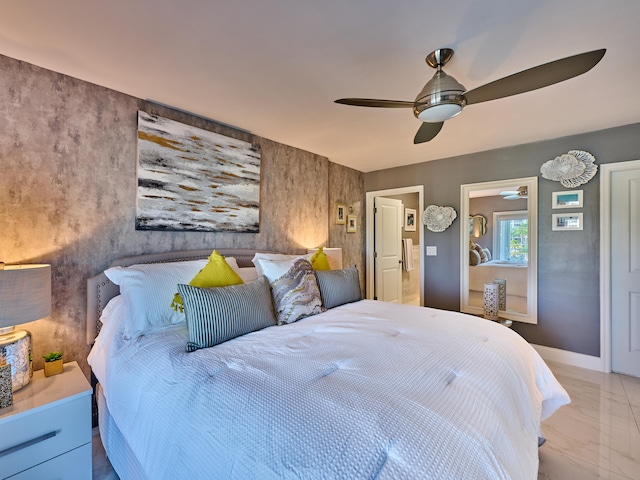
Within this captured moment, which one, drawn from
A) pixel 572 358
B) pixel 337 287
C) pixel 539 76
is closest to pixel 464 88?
pixel 539 76

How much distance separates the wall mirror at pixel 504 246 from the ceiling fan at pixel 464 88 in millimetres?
2046

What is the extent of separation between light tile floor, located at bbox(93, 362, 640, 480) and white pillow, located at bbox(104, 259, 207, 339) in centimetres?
83

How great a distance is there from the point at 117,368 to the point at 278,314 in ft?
2.93

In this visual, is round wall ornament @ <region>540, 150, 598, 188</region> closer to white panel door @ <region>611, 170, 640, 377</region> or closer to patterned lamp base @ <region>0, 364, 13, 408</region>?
white panel door @ <region>611, 170, 640, 377</region>

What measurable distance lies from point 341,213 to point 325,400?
3.40 meters

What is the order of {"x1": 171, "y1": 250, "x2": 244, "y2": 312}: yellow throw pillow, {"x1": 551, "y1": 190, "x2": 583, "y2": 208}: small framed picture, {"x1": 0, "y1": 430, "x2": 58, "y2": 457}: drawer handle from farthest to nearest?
{"x1": 551, "y1": 190, "x2": 583, "y2": 208}: small framed picture → {"x1": 171, "y1": 250, "x2": 244, "y2": 312}: yellow throw pillow → {"x1": 0, "y1": 430, "x2": 58, "y2": 457}: drawer handle

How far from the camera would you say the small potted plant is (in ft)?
5.36

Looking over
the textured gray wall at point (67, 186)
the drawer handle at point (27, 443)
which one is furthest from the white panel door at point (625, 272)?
the drawer handle at point (27, 443)

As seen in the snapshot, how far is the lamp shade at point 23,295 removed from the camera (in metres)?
1.34

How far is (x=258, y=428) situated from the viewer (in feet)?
2.91

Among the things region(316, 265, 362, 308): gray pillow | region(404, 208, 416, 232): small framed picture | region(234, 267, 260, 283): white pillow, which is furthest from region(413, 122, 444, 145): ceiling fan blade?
region(404, 208, 416, 232): small framed picture

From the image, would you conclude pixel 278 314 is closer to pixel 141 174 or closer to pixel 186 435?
pixel 186 435

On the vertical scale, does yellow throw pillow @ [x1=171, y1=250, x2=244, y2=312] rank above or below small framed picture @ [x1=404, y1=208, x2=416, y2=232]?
below

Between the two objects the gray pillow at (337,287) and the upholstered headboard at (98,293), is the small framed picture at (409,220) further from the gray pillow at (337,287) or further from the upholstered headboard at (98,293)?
the upholstered headboard at (98,293)
